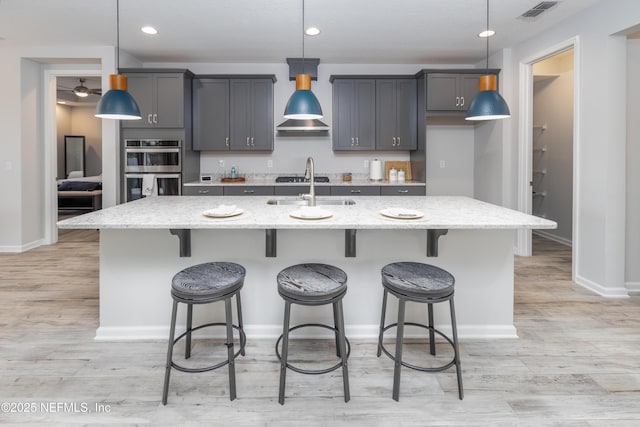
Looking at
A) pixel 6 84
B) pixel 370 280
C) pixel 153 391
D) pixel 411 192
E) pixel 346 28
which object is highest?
pixel 346 28

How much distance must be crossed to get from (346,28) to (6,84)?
4.30 m

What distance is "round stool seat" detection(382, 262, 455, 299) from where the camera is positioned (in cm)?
186

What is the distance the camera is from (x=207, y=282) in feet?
6.27

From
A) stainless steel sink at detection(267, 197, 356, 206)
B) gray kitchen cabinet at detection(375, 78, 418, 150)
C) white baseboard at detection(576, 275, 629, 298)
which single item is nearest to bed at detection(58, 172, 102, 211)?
gray kitchen cabinet at detection(375, 78, 418, 150)

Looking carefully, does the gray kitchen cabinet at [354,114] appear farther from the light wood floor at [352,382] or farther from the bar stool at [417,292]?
the bar stool at [417,292]

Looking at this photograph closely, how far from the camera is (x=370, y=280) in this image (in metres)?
2.53

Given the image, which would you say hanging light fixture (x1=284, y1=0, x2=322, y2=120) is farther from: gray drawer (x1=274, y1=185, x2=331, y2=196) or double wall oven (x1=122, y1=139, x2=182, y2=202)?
double wall oven (x1=122, y1=139, x2=182, y2=202)

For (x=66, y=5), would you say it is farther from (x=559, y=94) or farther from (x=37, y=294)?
(x=559, y=94)

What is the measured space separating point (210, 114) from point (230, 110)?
27 cm

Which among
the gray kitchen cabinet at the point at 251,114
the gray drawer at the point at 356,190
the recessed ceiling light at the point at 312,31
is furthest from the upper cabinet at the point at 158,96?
the gray drawer at the point at 356,190

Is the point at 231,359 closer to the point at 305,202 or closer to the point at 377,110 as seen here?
the point at 305,202

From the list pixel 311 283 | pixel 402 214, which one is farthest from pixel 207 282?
pixel 402 214

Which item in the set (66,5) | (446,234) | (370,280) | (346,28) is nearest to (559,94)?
(346,28)

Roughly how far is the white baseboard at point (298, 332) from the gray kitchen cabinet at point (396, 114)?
3.04 meters
